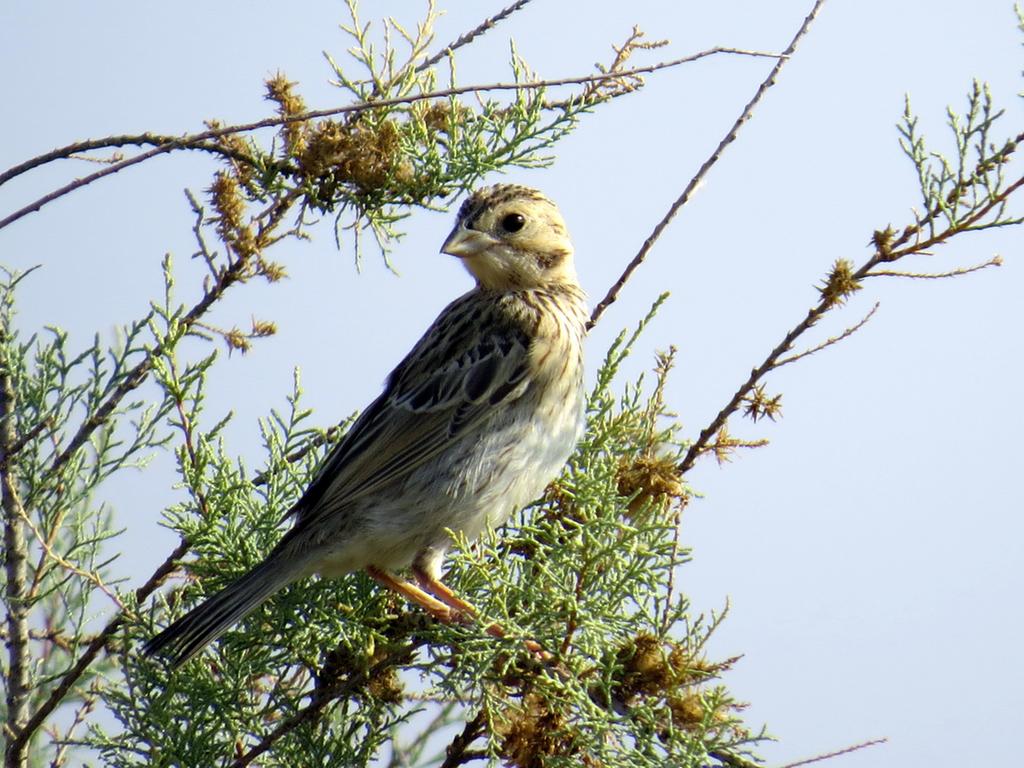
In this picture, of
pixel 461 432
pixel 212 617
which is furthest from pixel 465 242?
pixel 212 617

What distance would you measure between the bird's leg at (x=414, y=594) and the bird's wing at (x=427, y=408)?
0.28 metres

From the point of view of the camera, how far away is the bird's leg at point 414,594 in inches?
165

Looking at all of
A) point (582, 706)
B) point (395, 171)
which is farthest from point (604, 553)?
point (395, 171)

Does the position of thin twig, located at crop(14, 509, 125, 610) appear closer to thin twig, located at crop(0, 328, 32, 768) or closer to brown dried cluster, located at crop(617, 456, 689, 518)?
thin twig, located at crop(0, 328, 32, 768)

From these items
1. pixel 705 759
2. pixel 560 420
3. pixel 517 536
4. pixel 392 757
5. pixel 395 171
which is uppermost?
pixel 395 171

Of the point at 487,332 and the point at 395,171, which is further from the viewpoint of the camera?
the point at 487,332

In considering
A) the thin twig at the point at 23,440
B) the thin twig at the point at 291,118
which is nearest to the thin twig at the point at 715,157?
the thin twig at the point at 291,118

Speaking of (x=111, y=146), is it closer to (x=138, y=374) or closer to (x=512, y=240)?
(x=138, y=374)

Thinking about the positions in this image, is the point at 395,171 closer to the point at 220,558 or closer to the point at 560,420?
the point at 560,420

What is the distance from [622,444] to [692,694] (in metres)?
0.89

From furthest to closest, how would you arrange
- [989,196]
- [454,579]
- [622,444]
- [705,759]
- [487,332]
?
[487,332] < [454,579] < [622,444] < [989,196] < [705,759]

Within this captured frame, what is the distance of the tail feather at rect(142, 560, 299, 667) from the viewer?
3869mm

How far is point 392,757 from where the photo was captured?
4555mm

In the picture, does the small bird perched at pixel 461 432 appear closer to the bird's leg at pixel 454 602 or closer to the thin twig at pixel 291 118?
the bird's leg at pixel 454 602
